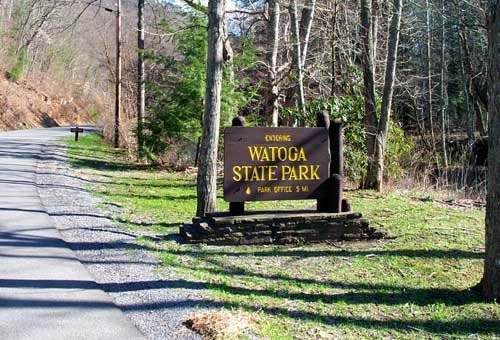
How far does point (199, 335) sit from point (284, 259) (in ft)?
10.2

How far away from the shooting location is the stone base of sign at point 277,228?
7609 millimetres

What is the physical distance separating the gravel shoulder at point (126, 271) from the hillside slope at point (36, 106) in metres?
28.2

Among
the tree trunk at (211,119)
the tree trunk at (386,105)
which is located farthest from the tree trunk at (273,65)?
the tree trunk at (211,119)

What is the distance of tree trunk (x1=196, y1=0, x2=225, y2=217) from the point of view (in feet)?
29.4

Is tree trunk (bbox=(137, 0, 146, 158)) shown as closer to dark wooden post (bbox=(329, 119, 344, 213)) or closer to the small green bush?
the small green bush

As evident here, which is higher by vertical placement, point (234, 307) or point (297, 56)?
point (297, 56)

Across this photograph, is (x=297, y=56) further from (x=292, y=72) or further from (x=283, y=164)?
(x=283, y=164)

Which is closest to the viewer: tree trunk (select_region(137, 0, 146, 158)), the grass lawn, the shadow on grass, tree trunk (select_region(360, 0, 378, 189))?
the shadow on grass

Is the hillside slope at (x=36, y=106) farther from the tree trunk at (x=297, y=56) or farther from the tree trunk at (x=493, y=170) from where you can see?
the tree trunk at (x=493, y=170)

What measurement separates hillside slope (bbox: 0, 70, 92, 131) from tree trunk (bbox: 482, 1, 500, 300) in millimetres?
33609

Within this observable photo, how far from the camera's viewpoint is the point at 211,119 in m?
8.98

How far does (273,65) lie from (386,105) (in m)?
4.99

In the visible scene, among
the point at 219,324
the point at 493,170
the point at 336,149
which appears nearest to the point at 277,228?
the point at 336,149

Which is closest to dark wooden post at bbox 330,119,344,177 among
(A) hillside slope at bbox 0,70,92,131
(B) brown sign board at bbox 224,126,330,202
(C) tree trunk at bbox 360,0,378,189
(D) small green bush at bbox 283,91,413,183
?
(B) brown sign board at bbox 224,126,330,202
